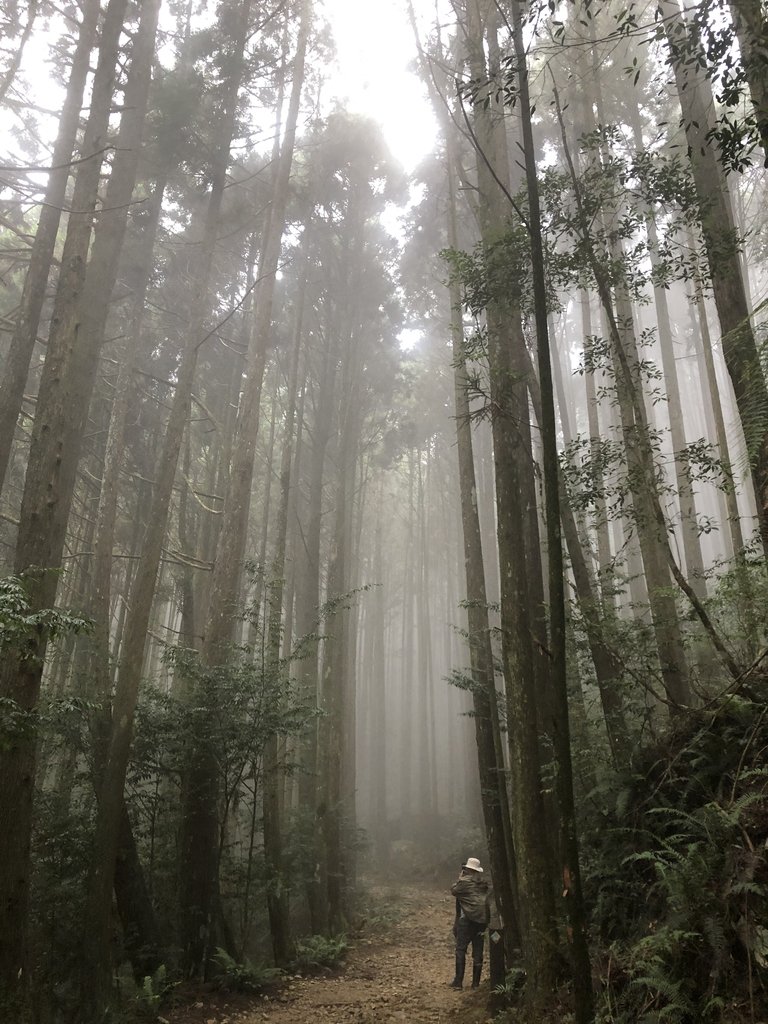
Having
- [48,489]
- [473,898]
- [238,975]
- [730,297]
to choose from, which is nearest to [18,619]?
[48,489]

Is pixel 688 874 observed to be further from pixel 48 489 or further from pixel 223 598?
pixel 223 598

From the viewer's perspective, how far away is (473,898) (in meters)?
8.42

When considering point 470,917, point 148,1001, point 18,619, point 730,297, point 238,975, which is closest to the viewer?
point 18,619

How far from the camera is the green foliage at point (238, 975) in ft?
24.5

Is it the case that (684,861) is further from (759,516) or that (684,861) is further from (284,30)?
(284,30)

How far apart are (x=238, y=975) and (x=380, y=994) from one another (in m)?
1.91

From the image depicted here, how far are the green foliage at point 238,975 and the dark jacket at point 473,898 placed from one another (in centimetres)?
256

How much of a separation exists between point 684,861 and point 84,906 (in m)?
6.40

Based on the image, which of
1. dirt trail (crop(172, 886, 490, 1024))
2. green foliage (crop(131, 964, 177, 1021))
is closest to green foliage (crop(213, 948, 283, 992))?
dirt trail (crop(172, 886, 490, 1024))

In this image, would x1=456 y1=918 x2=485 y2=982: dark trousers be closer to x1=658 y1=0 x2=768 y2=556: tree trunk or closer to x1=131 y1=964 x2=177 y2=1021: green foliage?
x1=131 y1=964 x2=177 y2=1021: green foliage

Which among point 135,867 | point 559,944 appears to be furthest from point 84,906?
point 559,944

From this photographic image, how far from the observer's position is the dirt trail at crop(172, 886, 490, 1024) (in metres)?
6.92

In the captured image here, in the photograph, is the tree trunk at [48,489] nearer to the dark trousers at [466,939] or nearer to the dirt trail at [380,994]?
the dirt trail at [380,994]

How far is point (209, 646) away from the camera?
8.91 meters
